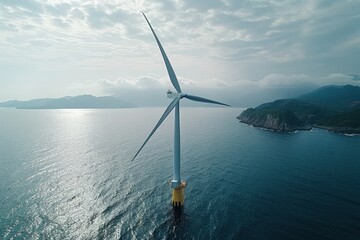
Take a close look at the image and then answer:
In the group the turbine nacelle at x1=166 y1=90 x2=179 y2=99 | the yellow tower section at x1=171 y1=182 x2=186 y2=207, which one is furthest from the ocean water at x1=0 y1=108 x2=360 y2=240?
the turbine nacelle at x1=166 y1=90 x2=179 y2=99

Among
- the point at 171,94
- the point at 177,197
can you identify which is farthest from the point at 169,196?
the point at 171,94

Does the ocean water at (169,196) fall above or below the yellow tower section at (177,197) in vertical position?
below

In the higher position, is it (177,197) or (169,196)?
(177,197)

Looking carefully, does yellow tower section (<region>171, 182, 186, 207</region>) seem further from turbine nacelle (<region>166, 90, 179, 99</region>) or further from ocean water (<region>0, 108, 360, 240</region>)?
turbine nacelle (<region>166, 90, 179, 99</region>)

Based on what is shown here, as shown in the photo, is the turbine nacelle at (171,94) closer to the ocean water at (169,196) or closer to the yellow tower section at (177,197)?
the yellow tower section at (177,197)

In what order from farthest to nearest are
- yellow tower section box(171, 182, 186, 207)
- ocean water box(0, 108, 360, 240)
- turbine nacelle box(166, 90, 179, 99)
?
1. yellow tower section box(171, 182, 186, 207)
2. turbine nacelle box(166, 90, 179, 99)
3. ocean water box(0, 108, 360, 240)

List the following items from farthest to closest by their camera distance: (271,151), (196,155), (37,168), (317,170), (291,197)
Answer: (271,151) < (196,155) < (317,170) < (37,168) < (291,197)

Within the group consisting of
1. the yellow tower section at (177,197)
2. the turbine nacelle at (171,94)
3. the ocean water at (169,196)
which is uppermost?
the turbine nacelle at (171,94)

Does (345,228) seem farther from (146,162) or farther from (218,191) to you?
(146,162)

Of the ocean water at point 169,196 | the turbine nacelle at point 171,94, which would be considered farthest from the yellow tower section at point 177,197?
the turbine nacelle at point 171,94

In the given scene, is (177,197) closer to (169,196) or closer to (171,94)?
(169,196)

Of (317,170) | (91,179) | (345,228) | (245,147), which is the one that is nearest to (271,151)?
(245,147)
